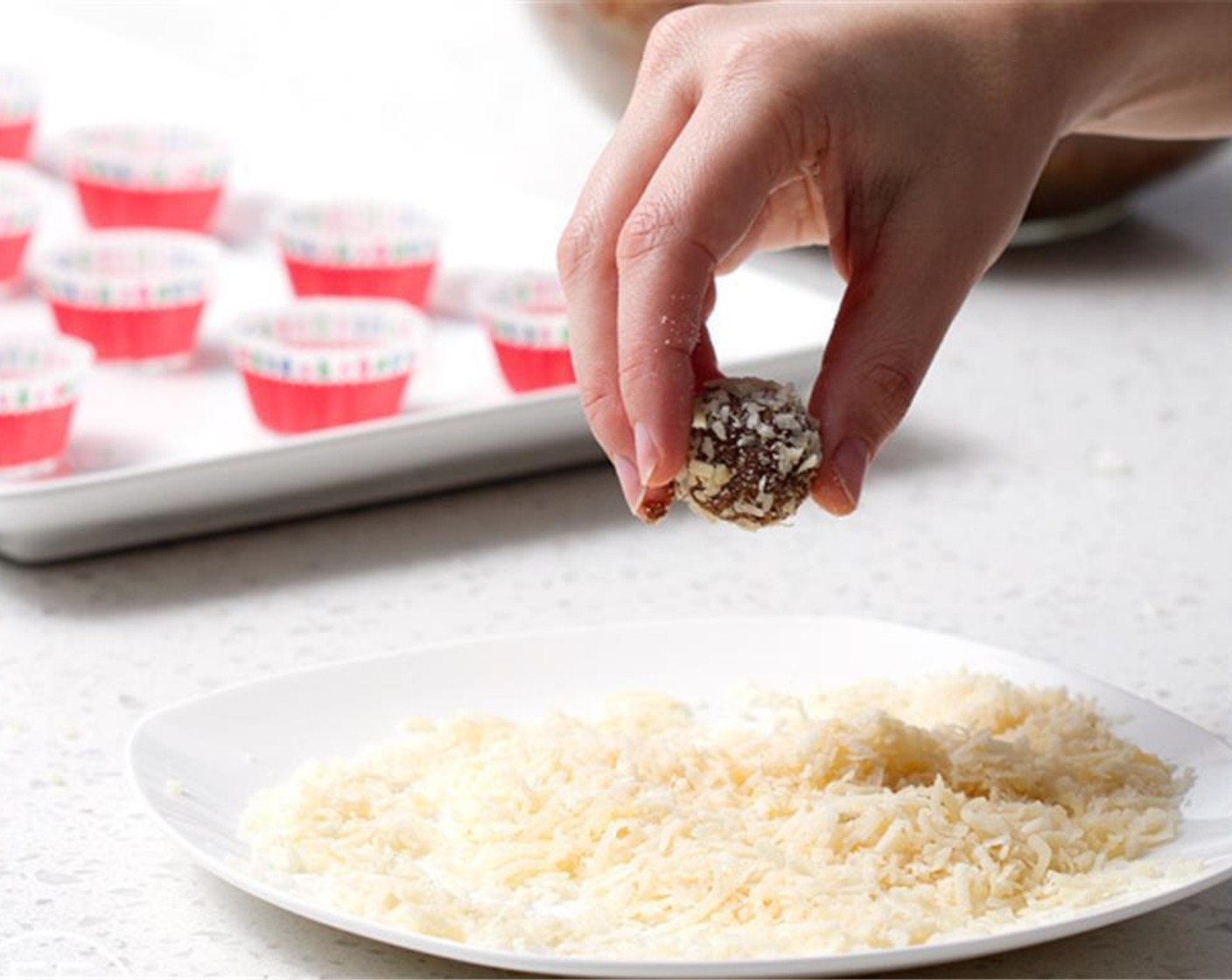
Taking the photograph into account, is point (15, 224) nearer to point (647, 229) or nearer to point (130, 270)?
point (130, 270)

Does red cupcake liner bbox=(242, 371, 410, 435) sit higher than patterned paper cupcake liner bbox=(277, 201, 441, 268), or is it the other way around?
patterned paper cupcake liner bbox=(277, 201, 441, 268)

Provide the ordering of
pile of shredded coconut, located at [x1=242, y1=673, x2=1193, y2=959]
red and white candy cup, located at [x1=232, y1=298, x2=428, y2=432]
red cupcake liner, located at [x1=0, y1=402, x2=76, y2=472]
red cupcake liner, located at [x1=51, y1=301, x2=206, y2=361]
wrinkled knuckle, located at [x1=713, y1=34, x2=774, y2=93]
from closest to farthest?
1. pile of shredded coconut, located at [x1=242, y1=673, x2=1193, y2=959]
2. wrinkled knuckle, located at [x1=713, y1=34, x2=774, y2=93]
3. red cupcake liner, located at [x1=0, y1=402, x2=76, y2=472]
4. red and white candy cup, located at [x1=232, y1=298, x2=428, y2=432]
5. red cupcake liner, located at [x1=51, y1=301, x2=206, y2=361]

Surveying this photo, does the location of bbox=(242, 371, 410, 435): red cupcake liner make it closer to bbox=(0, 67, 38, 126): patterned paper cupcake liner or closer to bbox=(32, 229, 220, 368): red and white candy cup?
bbox=(32, 229, 220, 368): red and white candy cup

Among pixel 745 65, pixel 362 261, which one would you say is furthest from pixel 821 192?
pixel 362 261

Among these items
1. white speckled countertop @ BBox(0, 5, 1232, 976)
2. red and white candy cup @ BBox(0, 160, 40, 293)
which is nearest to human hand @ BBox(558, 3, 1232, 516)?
white speckled countertop @ BBox(0, 5, 1232, 976)

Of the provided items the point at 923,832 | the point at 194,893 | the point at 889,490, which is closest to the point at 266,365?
the point at 889,490

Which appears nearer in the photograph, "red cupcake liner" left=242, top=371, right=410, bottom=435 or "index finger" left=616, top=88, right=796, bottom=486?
"index finger" left=616, top=88, right=796, bottom=486

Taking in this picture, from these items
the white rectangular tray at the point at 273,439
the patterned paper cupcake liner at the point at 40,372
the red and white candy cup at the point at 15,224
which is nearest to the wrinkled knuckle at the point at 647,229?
the white rectangular tray at the point at 273,439
